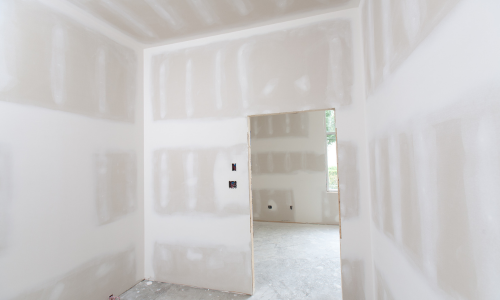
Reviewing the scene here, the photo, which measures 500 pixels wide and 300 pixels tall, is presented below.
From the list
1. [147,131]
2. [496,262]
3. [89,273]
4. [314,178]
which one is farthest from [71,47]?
[314,178]

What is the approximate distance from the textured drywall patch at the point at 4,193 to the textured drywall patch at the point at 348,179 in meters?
3.10

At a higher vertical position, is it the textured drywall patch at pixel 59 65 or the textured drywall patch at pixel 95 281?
the textured drywall patch at pixel 59 65

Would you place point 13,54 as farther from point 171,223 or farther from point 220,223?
point 220,223

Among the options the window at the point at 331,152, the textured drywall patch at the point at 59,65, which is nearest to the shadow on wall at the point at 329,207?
the window at the point at 331,152

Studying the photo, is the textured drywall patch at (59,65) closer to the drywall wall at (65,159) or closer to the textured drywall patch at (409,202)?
the drywall wall at (65,159)

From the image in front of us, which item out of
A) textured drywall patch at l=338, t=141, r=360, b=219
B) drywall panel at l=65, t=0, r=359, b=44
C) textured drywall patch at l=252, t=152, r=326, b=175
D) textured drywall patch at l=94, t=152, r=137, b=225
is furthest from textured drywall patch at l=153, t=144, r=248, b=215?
textured drywall patch at l=252, t=152, r=326, b=175

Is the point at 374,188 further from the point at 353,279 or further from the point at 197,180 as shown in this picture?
the point at 197,180

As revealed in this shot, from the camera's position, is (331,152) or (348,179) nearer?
(348,179)

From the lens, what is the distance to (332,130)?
6.16 meters

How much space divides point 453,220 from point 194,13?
294 centimetres

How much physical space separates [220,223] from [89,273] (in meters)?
1.51

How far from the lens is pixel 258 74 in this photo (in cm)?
308

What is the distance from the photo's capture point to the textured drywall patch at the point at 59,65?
2.14 m

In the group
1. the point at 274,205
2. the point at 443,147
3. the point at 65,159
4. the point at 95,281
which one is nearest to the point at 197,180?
the point at 65,159
